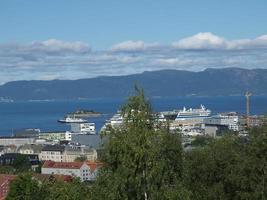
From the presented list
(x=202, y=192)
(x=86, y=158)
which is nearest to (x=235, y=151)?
(x=202, y=192)

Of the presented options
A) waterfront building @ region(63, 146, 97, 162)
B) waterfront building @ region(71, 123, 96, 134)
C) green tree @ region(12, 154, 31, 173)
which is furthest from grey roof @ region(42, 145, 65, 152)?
waterfront building @ region(71, 123, 96, 134)

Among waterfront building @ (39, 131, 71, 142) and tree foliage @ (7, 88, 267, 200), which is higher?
tree foliage @ (7, 88, 267, 200)

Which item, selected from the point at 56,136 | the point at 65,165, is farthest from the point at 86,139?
the point at 65,165

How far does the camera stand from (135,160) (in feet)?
23.4

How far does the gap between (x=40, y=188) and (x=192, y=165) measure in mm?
4929

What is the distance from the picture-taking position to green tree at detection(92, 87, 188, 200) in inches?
281

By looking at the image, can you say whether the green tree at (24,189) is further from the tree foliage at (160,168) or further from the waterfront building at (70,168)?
the waterfront building at (70,168)

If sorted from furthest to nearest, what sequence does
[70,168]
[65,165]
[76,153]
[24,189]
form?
[76,153] < [65,165] < [70,168] < [24,189]

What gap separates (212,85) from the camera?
19688cm

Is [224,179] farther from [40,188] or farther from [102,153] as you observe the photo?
[40,188]

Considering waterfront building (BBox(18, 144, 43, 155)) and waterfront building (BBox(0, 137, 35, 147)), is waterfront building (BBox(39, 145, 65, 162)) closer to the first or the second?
waterfront building (BBox(18, 144, 43, 155))

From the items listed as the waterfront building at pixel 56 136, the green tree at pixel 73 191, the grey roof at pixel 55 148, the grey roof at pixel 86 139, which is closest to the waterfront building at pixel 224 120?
the grey roof at pixel 86 139

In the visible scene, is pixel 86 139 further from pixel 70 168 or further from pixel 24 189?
pixel 24 189

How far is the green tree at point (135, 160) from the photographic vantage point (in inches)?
281
